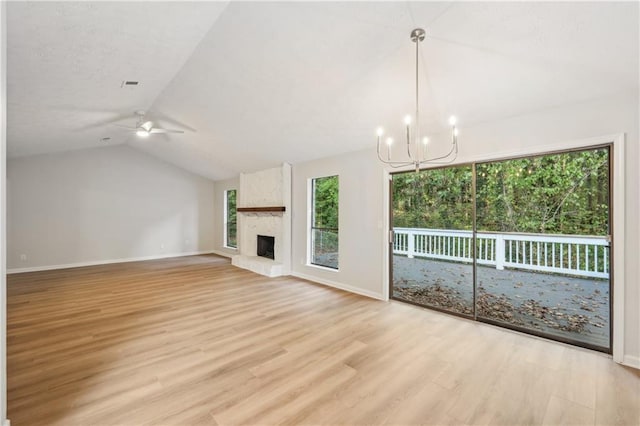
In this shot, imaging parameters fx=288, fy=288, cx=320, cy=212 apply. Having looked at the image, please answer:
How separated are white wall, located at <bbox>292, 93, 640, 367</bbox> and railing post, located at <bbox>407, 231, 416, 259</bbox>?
185cm

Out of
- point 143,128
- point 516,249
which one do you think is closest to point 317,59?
point 143,128

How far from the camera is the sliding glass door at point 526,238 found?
3.20 metres

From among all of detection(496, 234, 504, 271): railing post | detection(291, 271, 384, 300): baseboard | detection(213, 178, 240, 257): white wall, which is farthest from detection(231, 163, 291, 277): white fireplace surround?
detection(496, 234, 504, 271): railing post

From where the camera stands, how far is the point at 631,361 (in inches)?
A: 101

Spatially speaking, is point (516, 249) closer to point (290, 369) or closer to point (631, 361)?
point (631, 361)

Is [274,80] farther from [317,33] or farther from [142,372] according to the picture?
[142,372]

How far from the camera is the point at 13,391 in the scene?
2.13 meters

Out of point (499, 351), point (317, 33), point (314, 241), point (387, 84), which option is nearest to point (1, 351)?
point (317, 33)

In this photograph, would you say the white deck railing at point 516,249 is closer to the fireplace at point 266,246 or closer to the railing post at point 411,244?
the railing post at point 411,244

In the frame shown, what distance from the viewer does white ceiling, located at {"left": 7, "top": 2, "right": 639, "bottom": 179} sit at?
2.10 metres

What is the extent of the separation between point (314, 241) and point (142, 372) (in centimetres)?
379

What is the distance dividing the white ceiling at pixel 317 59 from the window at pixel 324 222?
131cm

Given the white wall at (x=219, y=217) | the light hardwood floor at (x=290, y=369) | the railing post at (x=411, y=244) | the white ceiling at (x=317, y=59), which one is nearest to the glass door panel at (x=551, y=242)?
the light hardwood floor at (x=290, y=369)

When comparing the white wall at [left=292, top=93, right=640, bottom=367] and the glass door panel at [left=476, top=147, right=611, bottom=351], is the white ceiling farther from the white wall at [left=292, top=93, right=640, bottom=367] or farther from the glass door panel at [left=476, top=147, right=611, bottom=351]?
the glass door panel at [left=476, top=147, right=611, bottom=351]
